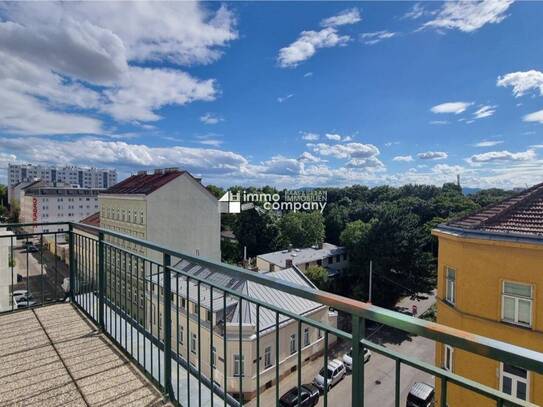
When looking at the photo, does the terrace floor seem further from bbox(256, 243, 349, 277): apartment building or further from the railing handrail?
bbox(256, 243, 349, 277): apartment building

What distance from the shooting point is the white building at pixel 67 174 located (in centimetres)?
8688

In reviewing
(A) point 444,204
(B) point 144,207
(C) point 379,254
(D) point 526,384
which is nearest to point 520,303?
(D) point 526,384

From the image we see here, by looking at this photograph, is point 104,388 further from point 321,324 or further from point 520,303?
point 520,303

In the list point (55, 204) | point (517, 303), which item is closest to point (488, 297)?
point (517, 303)

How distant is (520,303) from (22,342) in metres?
8.71

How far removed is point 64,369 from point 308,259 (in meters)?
26.0

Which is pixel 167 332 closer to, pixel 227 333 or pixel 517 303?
pixel 227 333

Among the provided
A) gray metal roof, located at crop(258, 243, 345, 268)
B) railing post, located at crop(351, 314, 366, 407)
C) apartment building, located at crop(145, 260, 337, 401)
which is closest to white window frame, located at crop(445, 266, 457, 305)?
apartment building, located at crop(145, 260, 337, 401)

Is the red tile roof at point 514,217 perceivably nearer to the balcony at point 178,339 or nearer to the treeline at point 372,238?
the treeline at point 372,238

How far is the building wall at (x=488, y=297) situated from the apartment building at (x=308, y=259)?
16953 millimetres

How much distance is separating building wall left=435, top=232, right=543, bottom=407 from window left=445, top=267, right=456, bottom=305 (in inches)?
7.1

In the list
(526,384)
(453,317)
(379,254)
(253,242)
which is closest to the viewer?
(526,384)

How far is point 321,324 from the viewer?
1.37m

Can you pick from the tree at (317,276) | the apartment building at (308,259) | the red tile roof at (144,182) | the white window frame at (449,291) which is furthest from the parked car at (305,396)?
the tree at (317,276)
